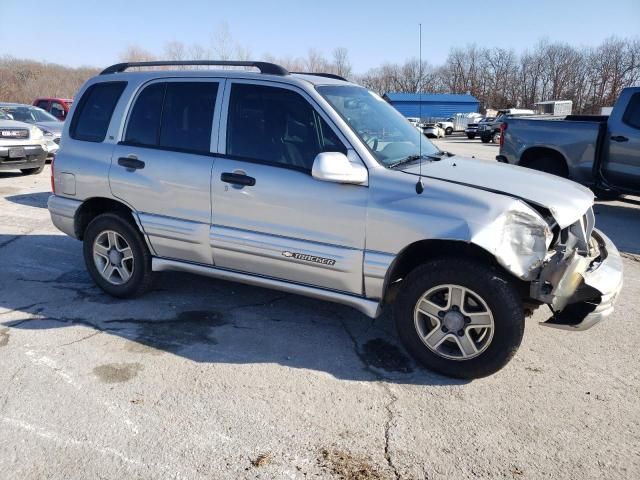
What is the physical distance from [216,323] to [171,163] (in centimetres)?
134

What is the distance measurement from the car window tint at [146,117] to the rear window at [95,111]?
26 cm

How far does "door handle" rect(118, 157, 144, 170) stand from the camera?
14.3 feet

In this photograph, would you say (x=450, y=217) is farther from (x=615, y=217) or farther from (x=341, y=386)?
(x=615, y=217)

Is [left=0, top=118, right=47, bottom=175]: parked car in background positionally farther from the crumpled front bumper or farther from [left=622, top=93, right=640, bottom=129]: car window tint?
[left=622, top=93, right=640, bottom=129]: car window tint

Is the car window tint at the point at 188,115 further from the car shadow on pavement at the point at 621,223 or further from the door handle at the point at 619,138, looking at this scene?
the door handle at the point at 619,138

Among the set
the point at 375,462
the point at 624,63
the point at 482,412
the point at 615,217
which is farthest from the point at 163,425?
the point at 624,63

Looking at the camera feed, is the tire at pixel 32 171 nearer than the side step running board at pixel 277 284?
No

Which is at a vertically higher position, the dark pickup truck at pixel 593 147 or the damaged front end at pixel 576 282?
the dark pickup truck at pixel 593 147

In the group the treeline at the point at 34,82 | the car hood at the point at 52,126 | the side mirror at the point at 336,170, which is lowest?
the car hood at the point at 52,126

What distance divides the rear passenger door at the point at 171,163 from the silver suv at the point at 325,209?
0.01m

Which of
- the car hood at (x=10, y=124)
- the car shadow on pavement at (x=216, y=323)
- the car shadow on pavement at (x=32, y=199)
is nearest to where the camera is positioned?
the car shadow on pavement at (x=216, y=323)

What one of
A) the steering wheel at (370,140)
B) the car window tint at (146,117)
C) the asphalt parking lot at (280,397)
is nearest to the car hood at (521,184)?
the steering wheel at (370,140)

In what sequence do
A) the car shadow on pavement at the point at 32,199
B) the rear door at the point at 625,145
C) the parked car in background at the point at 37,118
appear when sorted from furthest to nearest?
the parked car in background at the point at 37,118
the car shadow on pavement at the point at 32,199
the rear door at the point at 625,145

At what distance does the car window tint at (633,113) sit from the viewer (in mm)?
8305
